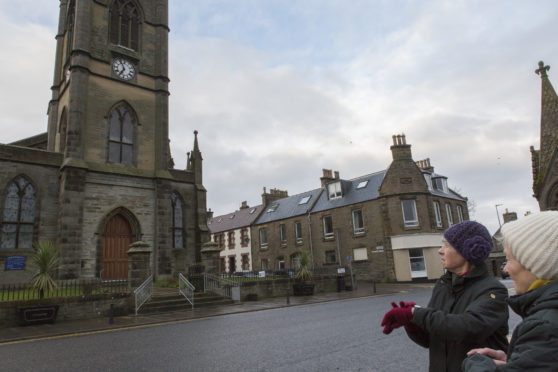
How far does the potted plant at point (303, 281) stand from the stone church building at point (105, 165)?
20.5 ft

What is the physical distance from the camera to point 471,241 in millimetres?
2615

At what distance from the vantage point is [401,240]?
1169 inches

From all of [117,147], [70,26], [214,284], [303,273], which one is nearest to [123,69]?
[117,147]

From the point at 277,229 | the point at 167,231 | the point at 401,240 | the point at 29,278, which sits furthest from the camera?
the point at 277,229

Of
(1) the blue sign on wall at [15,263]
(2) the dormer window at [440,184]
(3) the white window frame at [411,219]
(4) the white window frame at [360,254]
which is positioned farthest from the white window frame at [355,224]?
(1) the blue sign on wall at [15,263]

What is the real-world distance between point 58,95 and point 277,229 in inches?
970

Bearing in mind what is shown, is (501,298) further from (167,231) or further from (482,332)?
(167,231)

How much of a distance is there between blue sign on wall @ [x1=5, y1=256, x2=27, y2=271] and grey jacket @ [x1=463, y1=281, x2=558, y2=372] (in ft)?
65.2

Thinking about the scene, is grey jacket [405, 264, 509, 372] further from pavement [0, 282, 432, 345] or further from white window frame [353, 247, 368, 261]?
white window frame [353, 247, 368, 261]

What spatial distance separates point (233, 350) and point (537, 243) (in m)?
6.59

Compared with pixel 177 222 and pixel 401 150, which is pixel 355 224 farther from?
pixel 177 222

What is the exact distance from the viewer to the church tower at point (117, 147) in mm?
18141

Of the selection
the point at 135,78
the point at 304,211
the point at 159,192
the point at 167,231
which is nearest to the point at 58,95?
the point at 135,78

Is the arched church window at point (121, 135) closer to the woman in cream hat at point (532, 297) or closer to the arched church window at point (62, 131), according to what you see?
the arched church window at point (62, 131)
